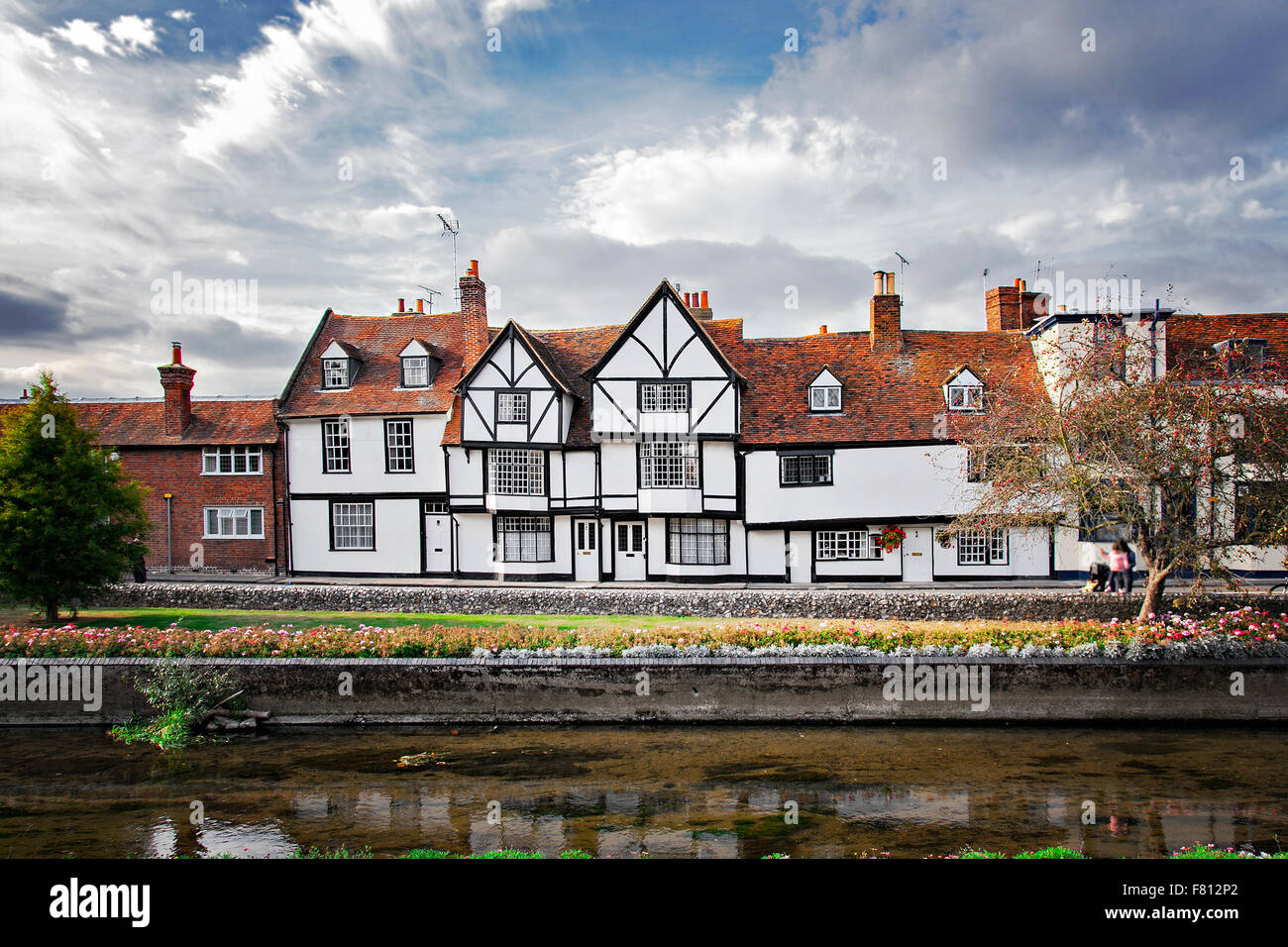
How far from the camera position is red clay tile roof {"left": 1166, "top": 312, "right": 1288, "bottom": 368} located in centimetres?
2638

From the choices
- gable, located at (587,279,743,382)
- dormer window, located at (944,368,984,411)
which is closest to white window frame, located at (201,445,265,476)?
gable, located at (587,279,743,382)

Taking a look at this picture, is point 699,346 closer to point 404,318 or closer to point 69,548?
point 404,318

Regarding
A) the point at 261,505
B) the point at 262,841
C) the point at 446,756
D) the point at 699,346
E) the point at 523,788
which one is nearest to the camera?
the point at 262,841

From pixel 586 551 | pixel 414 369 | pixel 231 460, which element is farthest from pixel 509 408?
pixel 231 460

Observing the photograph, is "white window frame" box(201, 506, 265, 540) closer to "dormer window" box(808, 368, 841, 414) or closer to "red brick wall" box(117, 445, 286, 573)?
"red brick wall" box(117, 445, 286, 573)

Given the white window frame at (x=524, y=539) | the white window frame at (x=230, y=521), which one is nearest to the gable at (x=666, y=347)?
the white window frame at (x=524, y=539)

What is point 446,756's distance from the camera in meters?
13.9

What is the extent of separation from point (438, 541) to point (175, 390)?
13064 mm

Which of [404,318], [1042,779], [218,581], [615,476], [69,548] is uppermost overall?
[404,318]

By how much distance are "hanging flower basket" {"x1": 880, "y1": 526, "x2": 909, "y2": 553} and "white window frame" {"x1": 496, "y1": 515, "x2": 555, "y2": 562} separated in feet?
40.8

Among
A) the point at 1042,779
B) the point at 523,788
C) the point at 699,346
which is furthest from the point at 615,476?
the point at 1042,779

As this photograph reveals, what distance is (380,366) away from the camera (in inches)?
1179

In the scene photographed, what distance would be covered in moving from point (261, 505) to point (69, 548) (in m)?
9.72

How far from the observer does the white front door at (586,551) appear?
27.1m
